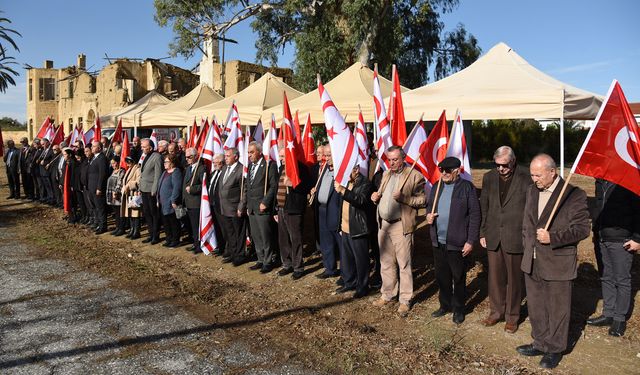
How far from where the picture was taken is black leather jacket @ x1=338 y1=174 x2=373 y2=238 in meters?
6.00

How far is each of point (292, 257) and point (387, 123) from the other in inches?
88.7

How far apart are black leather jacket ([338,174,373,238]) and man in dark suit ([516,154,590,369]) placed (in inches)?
76.9

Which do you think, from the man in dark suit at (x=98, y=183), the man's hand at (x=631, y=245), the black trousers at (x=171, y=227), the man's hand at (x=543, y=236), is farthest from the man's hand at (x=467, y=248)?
the man in dark suit at (x=98, y=183)

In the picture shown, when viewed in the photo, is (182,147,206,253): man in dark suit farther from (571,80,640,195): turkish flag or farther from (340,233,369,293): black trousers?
(571,80,640,195): turkish flag

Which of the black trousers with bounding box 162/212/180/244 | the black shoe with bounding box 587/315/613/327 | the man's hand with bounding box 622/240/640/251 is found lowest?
the black shoe with bounding box 587/315/613/327

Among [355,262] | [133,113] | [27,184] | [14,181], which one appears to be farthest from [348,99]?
[14,181]

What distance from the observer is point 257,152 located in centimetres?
748

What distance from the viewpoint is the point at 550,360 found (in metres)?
4.38

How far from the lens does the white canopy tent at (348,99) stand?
1035 centimetres

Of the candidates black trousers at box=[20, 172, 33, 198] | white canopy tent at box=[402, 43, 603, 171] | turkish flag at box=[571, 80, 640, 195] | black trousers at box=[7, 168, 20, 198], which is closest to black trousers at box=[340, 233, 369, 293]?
turkish flag at box=[571, 80, 640, 195]

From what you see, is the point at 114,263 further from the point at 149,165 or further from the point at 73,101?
the point at 73,101

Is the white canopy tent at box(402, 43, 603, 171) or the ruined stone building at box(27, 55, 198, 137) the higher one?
the ruined stone building at box(27, 55, 198, 137)

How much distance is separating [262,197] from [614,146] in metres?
4.46

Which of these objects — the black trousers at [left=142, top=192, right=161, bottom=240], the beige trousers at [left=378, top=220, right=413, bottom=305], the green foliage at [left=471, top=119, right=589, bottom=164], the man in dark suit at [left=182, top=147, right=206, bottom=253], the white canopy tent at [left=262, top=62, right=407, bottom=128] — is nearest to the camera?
the beige trousers at [left=378, top=220, right=413, bottom=305]
